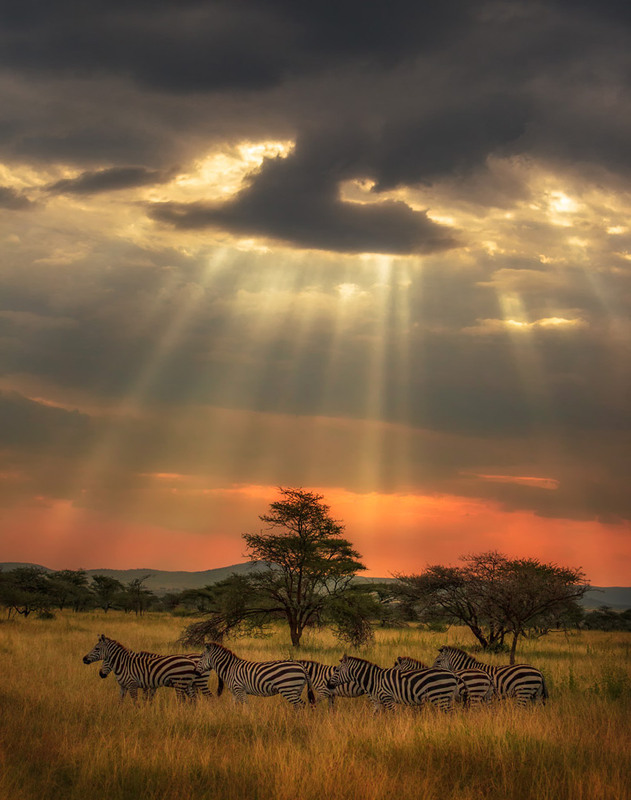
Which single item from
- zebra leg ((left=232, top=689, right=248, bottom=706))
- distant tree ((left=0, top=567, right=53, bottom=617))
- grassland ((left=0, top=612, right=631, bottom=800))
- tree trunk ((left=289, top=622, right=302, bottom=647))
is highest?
distant tree ((left=0, top=567, right=53, bottom=617))

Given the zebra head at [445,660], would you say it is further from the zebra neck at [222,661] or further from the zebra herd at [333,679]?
the zebra neck at [222,661]

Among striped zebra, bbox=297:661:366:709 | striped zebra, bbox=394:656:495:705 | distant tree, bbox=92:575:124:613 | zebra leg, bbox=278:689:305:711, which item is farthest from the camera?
distant tree, bbox=92:575:124:613

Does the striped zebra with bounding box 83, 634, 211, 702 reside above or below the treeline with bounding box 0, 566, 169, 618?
below

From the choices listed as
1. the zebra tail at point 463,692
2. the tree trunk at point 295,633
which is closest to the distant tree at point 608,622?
the tree trunk at point 295,633

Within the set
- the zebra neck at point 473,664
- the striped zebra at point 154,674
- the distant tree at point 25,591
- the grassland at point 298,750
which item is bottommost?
the grassland at point 298,750

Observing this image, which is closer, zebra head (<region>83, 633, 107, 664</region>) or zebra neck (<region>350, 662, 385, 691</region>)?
zebra neck (<region>350, 662, 385, 691</region>)

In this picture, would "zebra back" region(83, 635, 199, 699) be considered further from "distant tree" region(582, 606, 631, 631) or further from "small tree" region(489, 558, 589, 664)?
"distant tree" region(582, 606, 631, 631)

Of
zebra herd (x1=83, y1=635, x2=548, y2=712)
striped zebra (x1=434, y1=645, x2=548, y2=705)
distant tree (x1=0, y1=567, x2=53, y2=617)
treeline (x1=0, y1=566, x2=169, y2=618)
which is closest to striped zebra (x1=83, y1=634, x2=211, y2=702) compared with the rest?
zebra herd (x1=83, y1=635, x2=548, y2=712)

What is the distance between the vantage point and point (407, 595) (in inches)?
1268

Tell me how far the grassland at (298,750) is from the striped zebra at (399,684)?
36 centimetres

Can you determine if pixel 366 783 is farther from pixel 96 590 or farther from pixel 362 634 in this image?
pixel 96 590

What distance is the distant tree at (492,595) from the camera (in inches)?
1025

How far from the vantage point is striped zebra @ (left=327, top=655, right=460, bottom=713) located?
14383mm

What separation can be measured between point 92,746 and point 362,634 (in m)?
20.2
